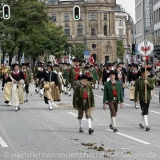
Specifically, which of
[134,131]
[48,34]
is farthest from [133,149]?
[48,34]

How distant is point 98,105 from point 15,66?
473 centimetres

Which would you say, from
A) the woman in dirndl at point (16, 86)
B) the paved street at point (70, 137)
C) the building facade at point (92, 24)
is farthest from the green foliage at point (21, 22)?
the building facade at point (92, 24)

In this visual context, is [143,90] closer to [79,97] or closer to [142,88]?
[142,88]

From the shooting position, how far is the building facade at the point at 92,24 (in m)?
172

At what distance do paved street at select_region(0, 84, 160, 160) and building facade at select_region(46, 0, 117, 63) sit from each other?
148 meters

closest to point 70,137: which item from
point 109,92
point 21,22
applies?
point 109,92

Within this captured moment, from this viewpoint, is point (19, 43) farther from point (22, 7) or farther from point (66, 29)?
point (66, 29)

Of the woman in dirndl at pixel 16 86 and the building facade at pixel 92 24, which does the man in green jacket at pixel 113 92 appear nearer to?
the woman in dirndl at pixel 16 86

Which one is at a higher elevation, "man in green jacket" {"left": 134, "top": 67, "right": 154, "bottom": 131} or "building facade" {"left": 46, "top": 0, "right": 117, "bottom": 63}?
"building facade" {"left": 46, "top": 0, "right": 117, "bottom": 63}

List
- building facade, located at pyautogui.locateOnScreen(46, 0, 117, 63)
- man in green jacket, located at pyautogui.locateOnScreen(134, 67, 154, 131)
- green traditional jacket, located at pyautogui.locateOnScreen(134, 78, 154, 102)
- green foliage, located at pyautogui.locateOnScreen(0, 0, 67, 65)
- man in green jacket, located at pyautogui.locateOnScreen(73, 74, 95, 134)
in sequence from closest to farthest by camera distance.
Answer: man in green jacket, located at pyautogui.locateOnScreen(73, 74, 95, 134) < man in green jacket, located at pyautogui.locateOnScreen(134, 67, 154, 131) < green traditional jacket, located at pyautogui.locateOnScreen(134, 78, 154, 102) < green foliage, located at pyautogui.locateOnScreen(0, 0, 67, 65) < building facade, located at pyautogui.locateOnScreen(46, 0, 117, 63)

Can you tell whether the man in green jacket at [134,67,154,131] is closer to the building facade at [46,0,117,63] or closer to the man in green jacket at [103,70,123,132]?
the man in green jacket at [103,70,123,132]

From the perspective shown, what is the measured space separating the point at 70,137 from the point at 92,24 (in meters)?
159

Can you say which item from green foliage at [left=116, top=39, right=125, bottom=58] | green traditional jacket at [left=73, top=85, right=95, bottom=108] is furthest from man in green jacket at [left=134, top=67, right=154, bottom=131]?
green foliage at [left=116, top=39, right=125, bottom=58]

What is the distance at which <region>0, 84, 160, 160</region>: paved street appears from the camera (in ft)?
42.8
